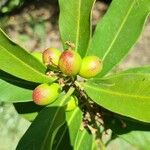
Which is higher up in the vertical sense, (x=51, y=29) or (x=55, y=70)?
(x=55, y=70)

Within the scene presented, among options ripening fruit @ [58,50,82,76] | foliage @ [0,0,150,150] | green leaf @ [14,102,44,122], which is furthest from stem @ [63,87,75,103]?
green leaf @ [14,102,44,122]

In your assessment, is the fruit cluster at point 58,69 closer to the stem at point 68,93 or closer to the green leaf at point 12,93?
the stem at point 68,93

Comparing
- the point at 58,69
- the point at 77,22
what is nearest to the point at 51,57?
the point at 58,69

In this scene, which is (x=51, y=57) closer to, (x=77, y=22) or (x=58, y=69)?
(x=58, y=69)

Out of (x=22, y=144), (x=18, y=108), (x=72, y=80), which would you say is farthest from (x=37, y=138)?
(x=18, y=108)

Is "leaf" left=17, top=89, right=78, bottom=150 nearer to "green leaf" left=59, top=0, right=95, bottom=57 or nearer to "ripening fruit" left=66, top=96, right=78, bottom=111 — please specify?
"ripening fruit" left=66, top=96, right=78, bottom=111

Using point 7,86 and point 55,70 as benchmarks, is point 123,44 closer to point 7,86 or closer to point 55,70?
point 55,70
